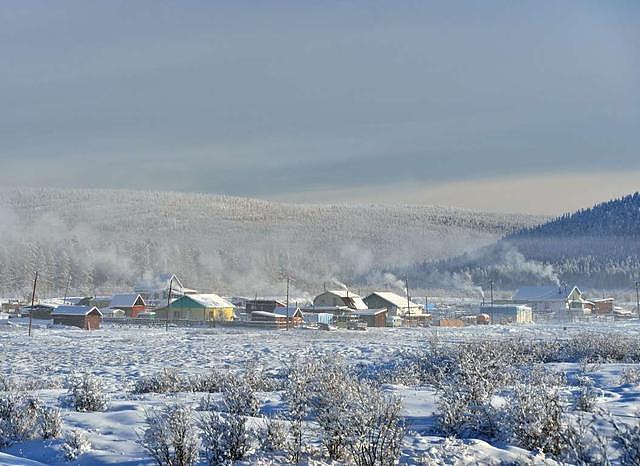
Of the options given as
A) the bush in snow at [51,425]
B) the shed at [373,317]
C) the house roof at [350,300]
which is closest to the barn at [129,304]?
the house roof at [350,300]

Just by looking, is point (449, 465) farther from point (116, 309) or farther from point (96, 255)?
point (96, 255)

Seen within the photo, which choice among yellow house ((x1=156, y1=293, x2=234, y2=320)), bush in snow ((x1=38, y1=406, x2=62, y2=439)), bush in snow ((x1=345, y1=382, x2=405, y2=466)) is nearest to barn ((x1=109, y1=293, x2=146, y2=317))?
yellow house ((x1=156, y1=293, x2=234, y2=320))

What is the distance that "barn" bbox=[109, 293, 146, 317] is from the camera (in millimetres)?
81750

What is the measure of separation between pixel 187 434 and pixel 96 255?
167 meters

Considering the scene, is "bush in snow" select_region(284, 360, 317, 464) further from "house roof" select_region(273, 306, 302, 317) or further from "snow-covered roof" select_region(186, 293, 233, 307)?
"snow-covered roof" select_region(186, 293, 233, 307)

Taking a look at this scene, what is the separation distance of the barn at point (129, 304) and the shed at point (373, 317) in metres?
23.5

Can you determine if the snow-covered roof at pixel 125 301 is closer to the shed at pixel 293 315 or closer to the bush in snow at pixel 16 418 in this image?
the shed at pixel 293 315

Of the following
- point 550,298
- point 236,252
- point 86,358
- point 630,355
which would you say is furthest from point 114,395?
point 236,252

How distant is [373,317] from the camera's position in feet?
245

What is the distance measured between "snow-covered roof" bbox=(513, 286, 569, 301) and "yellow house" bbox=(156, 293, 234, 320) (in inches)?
1827

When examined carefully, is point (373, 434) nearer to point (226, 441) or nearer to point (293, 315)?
point (226, 441)

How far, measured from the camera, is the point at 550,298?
103m

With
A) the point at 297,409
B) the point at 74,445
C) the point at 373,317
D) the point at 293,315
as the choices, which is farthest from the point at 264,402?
the point at 373,317

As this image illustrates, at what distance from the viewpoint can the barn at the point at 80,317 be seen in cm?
6267
